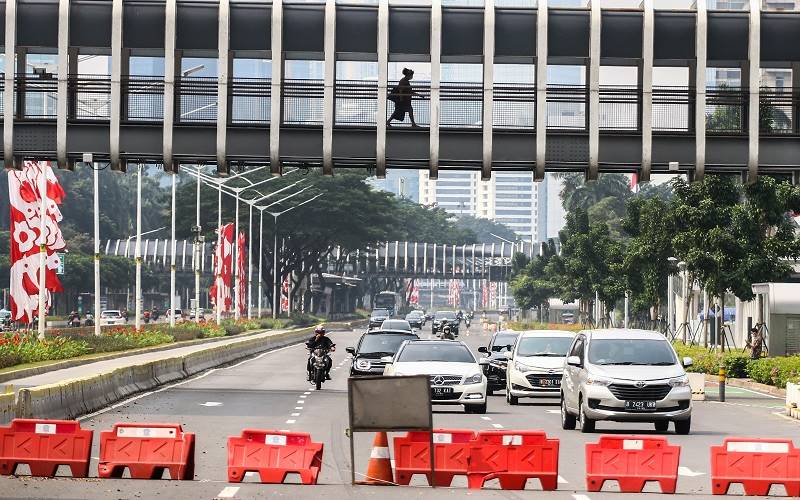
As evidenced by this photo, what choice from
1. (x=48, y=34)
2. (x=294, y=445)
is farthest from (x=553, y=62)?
(x=294, y=445)

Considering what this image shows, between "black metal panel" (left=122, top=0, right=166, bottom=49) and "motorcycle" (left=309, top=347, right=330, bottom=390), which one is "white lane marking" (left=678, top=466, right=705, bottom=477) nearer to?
"black metal panel" (left=122, top=0, right=166, bottom=49)

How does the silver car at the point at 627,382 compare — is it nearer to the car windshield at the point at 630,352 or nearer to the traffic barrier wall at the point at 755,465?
the car windshield at the point at 630,352

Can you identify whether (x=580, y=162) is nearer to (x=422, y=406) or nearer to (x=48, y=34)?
(x=48, y=34)

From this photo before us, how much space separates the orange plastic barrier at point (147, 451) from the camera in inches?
741

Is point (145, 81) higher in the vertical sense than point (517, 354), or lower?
higher

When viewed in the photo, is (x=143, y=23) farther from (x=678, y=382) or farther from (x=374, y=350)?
(x=678, y=382)

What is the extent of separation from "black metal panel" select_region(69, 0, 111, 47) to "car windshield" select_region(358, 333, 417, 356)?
9.93m

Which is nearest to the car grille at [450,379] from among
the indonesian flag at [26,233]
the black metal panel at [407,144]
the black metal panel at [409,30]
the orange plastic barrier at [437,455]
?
the black metal panel at [407,144]

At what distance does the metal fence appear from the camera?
37.8 m

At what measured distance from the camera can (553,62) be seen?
132ft

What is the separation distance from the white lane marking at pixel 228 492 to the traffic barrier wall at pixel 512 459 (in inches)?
109

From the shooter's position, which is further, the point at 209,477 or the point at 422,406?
the point at 209,477

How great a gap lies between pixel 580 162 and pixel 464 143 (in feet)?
9.13

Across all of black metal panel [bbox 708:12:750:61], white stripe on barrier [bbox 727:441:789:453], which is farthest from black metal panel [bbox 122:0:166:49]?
white stripe on barrier [bbox 727:441:789:453]
